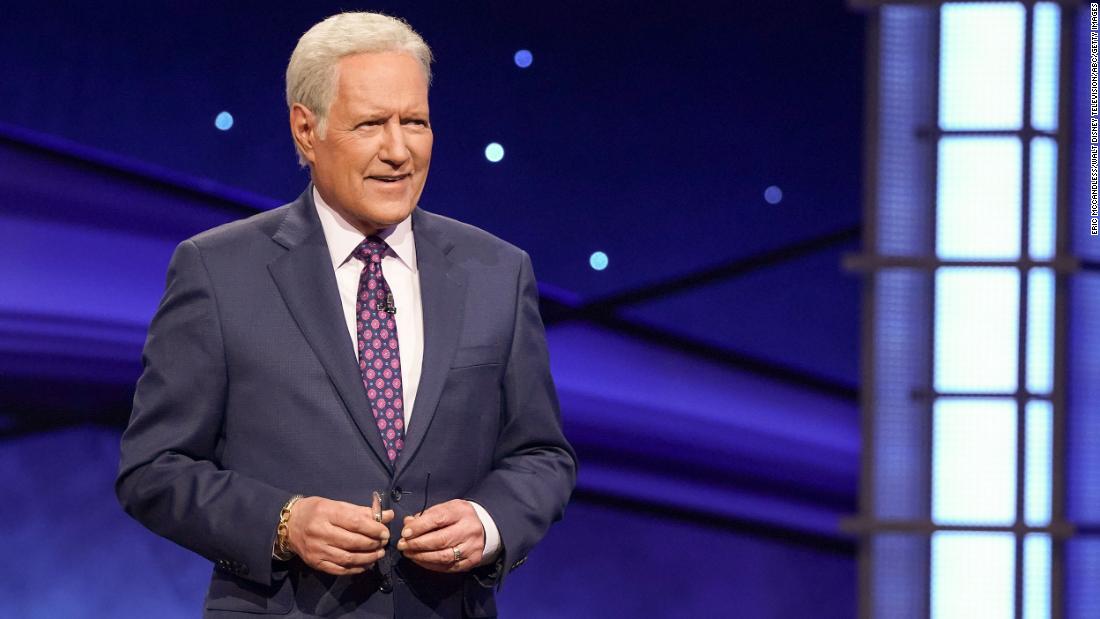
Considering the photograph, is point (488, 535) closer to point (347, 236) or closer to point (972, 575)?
point (347, 236)

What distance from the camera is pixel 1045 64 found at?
2.58m

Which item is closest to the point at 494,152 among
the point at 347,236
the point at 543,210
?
the point at 543,210

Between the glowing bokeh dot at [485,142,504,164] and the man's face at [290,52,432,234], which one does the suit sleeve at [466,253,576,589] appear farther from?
Answer: the glowing bokeh dot at [485,142,504,164]

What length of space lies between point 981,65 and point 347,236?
1.31 metres

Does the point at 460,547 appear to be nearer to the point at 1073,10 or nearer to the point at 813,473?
the point at 1073,10

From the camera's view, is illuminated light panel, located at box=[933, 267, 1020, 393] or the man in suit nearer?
the man in suit

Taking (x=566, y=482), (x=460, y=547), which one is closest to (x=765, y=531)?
(x=566, y=482)

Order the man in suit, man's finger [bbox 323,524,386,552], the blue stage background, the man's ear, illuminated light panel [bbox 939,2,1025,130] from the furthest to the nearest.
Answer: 1. the blue stage background
2. illuminated light panel [bbox 939,2,1025,130]
3. the man's ear
4. the man in suit
5. man's finger [bbox 323,524,386,552]

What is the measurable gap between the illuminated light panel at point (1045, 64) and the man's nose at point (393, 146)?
4.39ft

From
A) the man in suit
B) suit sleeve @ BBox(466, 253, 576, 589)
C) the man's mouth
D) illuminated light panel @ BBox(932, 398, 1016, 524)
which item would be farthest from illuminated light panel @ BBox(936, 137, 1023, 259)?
the man's mouth

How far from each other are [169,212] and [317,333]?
1722 millimetres

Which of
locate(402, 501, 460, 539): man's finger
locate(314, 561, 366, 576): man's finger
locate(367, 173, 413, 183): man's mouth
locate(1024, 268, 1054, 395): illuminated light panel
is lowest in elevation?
locate(314, 561, 366, 576): man's finger

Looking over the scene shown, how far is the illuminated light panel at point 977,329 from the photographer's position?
2568mm

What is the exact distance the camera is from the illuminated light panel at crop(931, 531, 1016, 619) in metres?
2.60
